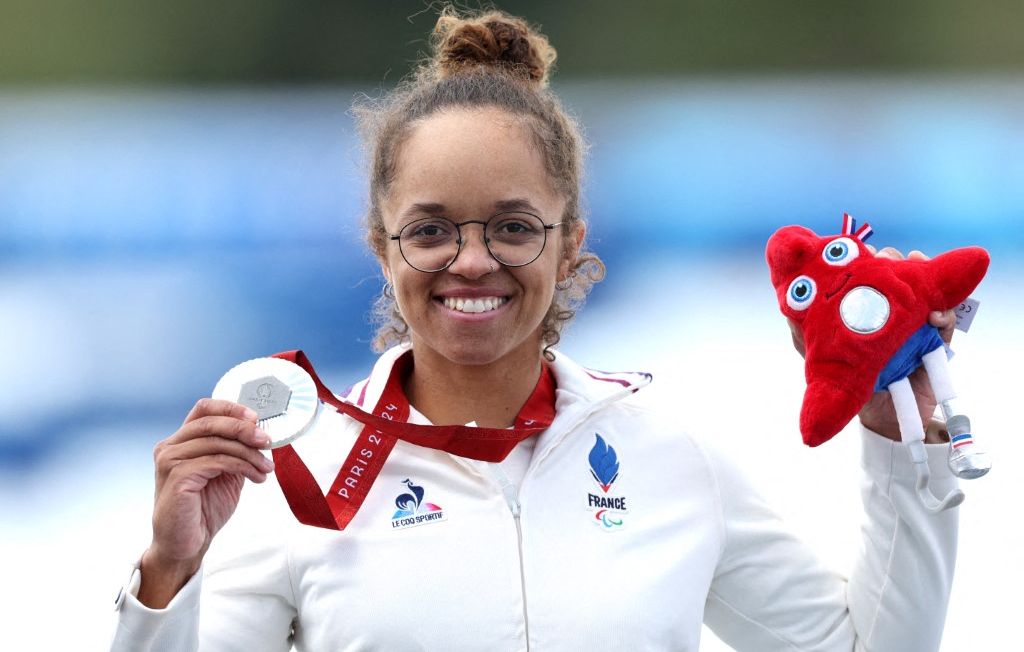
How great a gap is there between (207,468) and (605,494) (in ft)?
1.91

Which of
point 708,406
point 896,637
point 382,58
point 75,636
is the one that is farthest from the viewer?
point 382,58

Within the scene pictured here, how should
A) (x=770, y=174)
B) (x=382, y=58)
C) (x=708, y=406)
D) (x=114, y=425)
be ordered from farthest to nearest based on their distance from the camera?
1. (x=382, y=58)
2. (x=770, y=174)
3. (x=114, y=425)
4. (x=708, y=406)

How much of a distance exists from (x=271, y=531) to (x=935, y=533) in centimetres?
93

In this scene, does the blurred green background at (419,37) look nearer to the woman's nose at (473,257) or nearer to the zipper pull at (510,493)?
the woman's nose at (473,257)

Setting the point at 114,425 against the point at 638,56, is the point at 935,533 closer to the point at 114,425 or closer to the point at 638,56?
the point at 114,425

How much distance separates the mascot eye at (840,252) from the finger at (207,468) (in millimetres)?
813

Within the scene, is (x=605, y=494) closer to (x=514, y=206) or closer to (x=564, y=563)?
(x=564, y=563)

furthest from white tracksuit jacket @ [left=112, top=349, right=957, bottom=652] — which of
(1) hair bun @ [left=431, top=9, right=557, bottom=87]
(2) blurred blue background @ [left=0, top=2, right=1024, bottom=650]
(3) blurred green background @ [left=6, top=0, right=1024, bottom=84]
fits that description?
(3) blurred green background @ [left=6, top=0, right=1024, bottom=84]

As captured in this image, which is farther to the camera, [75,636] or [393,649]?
[75,636]

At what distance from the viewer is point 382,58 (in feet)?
16.2

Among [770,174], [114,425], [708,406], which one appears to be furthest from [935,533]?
[770,174]

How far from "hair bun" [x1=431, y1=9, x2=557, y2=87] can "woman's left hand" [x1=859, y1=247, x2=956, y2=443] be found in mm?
665

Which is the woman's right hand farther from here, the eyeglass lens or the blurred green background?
the blurred green background

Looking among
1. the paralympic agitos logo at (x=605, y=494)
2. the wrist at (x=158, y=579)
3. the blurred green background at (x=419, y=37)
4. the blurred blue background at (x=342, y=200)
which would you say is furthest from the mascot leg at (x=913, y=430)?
the blurred green background at (x=419, y=37)
